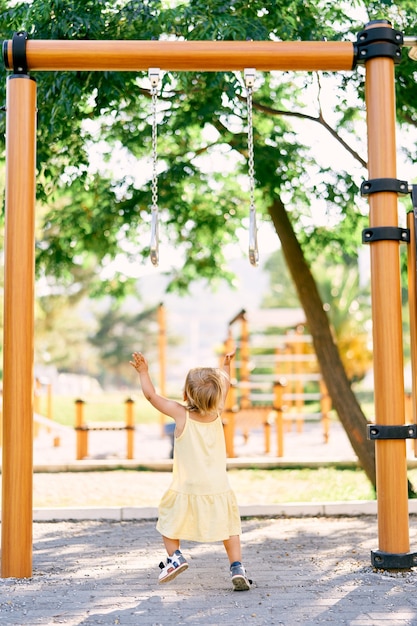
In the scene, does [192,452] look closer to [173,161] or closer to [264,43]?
[264,43]

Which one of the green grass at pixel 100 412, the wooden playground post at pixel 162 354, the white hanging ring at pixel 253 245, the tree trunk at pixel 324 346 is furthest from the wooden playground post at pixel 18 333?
the green grass at pixel 100 412

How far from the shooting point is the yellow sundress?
436cm

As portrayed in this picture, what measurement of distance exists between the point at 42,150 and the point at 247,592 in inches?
182

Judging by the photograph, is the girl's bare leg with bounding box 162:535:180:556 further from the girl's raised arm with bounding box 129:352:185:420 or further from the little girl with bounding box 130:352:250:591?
the girl's raised arm with bounding box 129:352:185:420

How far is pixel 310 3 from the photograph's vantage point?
715 centimetres

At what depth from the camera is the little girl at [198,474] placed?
4.35 m

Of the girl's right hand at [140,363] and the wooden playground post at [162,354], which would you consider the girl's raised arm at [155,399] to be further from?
the wooden playground post at [162,354]

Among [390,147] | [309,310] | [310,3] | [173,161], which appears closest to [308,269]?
[309,310]

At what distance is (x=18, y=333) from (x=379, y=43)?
9.50 ft

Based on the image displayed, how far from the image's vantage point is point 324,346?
831cm

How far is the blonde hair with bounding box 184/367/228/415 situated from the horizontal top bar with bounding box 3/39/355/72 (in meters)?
1.96

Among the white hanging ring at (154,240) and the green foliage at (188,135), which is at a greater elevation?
the green foliage at (188,135)

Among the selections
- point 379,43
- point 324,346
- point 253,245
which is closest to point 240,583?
point 253,245

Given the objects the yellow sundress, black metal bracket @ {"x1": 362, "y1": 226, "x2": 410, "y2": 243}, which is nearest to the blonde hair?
the yellow sundress
